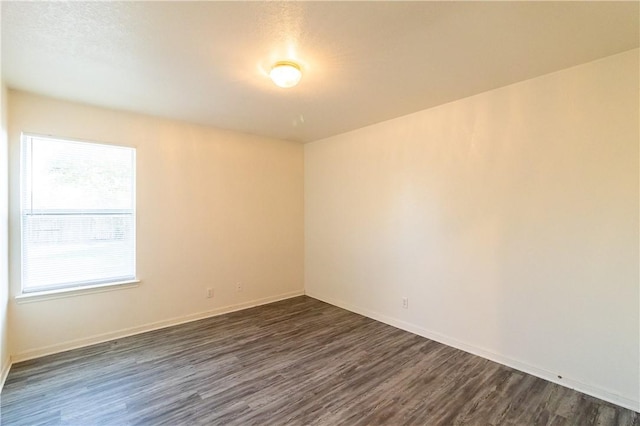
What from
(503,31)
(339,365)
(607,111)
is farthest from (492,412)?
(503,31)

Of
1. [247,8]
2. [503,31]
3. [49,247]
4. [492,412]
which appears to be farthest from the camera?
[49,247]

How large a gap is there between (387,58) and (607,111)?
1708 millimetres

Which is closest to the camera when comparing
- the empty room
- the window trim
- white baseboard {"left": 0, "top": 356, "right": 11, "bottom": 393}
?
the empty room

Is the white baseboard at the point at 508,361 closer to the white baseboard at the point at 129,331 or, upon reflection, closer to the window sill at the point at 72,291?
the white baseboard at the point at 129,331

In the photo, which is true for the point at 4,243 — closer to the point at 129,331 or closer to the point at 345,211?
the point at 129,331

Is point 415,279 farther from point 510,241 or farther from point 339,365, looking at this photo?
point 339,365

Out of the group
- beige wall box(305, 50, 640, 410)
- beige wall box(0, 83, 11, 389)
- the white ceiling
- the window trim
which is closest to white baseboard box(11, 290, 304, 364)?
beige wall box(0, 83, 11, 389)

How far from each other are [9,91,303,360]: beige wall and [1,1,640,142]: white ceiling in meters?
0.38

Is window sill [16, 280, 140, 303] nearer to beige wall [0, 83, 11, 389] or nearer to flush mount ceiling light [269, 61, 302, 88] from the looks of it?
beige wall [0, 83, 11, 389]

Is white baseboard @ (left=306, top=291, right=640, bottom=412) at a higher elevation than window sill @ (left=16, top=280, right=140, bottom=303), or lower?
lower

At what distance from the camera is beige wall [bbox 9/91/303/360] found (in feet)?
9.55

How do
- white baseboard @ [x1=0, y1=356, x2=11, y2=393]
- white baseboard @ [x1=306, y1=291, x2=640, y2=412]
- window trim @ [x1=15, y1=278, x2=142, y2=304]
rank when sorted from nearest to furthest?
white baseboard @ [x1=306, y1=291, x2=640, y2=412], white baseboard @ [x1=0, y1=356, x2=11, y2=393], window trim @ [x1=15, y1=278, x2=142, y2=304]

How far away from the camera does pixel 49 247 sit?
298cm

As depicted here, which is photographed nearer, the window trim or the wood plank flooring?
the wood plank flooring
